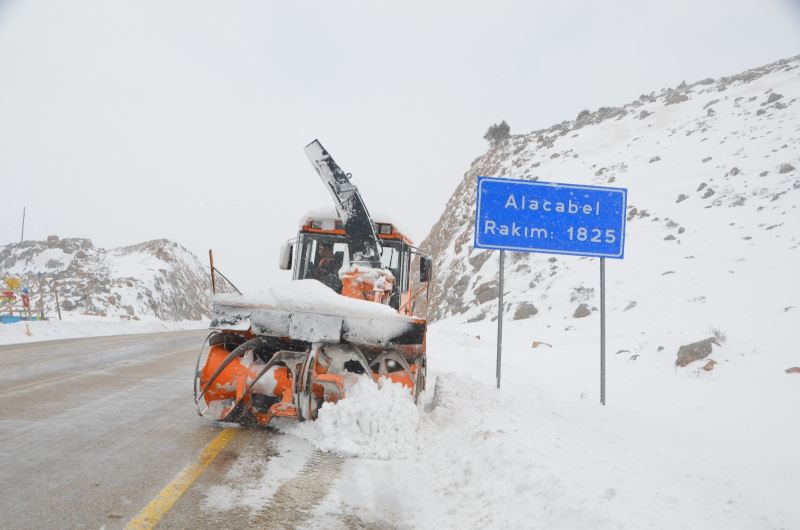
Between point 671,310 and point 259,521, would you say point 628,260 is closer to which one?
point 671,310

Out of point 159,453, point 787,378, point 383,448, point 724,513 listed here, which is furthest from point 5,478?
point 787,378

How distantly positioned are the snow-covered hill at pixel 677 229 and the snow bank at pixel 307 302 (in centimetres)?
970

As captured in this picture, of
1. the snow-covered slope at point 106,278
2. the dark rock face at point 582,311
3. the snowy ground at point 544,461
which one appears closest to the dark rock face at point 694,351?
the snowy ground at point 544,461

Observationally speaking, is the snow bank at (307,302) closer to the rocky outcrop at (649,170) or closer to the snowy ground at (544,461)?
the snowy ground at (544,461)

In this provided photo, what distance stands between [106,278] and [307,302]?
52326mm

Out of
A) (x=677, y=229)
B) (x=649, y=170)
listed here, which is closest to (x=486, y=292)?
(x=677, y=229)

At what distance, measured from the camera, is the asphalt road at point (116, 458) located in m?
3.22

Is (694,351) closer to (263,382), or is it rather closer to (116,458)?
(263,382)

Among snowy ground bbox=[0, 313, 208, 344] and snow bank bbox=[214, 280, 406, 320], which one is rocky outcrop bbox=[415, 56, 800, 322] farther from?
snowy ground bbox=[0, 313, 208, 344]

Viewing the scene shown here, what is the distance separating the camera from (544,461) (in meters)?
4.07

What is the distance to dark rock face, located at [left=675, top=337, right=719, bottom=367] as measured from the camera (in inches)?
438

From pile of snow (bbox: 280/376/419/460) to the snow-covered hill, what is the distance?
9550 mm

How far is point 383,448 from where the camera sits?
473cm

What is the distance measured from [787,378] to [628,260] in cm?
1381
